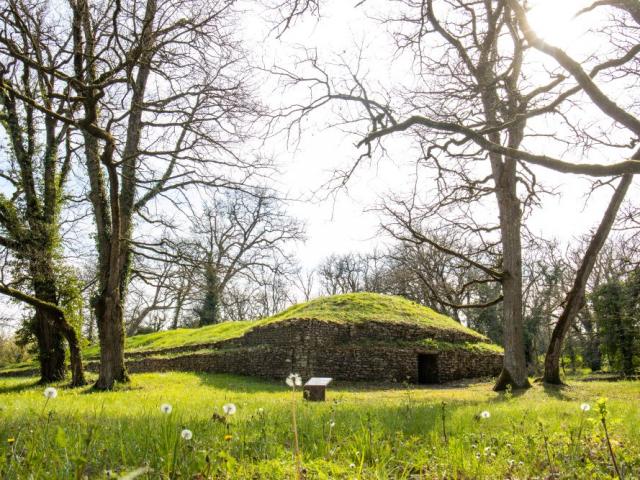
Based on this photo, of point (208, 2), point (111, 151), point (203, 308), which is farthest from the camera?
point (203, 308)

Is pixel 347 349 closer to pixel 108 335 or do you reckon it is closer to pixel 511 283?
pixel 511 283

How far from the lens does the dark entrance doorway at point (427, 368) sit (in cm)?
2164

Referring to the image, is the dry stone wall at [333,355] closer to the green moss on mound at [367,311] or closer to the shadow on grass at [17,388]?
the green moss on mound at [367,311]

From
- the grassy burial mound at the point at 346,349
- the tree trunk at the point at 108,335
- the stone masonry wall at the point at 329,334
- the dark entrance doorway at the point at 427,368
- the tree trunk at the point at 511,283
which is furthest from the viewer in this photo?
the dark entrance doorway at the point at 427,368

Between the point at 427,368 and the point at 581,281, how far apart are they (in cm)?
947

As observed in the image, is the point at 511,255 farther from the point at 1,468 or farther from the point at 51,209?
the point at 51,209

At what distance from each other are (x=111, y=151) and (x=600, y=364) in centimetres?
3658

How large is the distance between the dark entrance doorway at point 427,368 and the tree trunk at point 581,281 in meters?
6.91

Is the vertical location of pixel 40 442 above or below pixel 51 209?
below

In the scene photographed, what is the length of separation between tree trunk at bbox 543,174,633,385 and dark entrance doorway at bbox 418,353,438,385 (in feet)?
22.7

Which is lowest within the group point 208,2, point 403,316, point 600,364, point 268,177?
point 600,364

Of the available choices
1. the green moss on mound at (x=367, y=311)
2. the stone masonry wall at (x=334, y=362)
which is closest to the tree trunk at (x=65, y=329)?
the stone masonry wall at (x=334, y=362)

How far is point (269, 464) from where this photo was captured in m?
3.24

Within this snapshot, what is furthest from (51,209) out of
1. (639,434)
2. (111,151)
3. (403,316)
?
(639,434)
